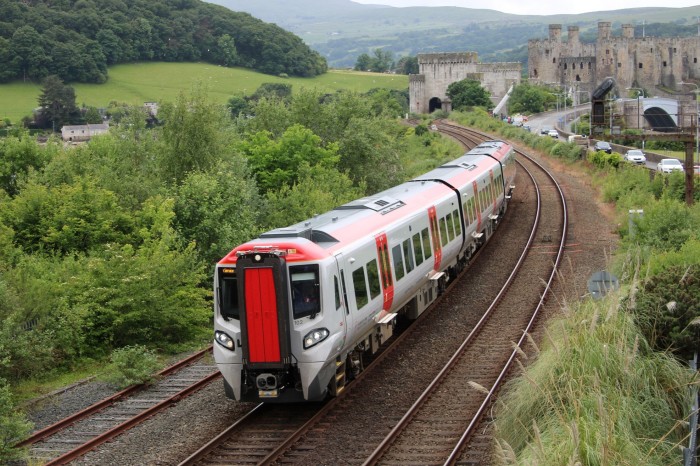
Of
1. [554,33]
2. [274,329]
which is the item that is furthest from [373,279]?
[554,33]

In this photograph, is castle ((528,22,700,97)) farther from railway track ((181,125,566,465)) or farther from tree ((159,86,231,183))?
railway track ((181,125,566,465))

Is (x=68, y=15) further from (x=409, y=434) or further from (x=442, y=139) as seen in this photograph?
(x=409, y=434)

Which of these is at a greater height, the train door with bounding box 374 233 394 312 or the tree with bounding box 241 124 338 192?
the train door with bounding box 374 233 394 312

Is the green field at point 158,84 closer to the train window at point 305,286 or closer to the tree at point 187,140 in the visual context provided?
the tree at point 187,140

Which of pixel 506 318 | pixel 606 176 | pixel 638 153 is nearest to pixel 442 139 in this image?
pixel 638 153

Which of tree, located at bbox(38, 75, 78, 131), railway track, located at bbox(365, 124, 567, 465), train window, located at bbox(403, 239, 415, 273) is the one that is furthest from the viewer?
tree, located at bbox(38, 75, 78, 131)

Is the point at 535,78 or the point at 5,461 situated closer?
the point at 5,461

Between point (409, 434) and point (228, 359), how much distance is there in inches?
118

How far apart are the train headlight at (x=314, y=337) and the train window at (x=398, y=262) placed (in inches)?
170

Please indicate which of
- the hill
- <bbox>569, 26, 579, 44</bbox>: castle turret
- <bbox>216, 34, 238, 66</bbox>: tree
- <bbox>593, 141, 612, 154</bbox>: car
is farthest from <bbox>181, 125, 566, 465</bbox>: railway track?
<bbox>216, 34, 238, 66</bbox>: tree

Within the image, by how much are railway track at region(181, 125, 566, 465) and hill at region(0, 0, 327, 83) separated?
116080 mm

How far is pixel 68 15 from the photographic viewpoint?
144750 millimetres

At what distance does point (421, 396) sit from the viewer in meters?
15.8

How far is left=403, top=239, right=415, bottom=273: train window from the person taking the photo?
1959cm
